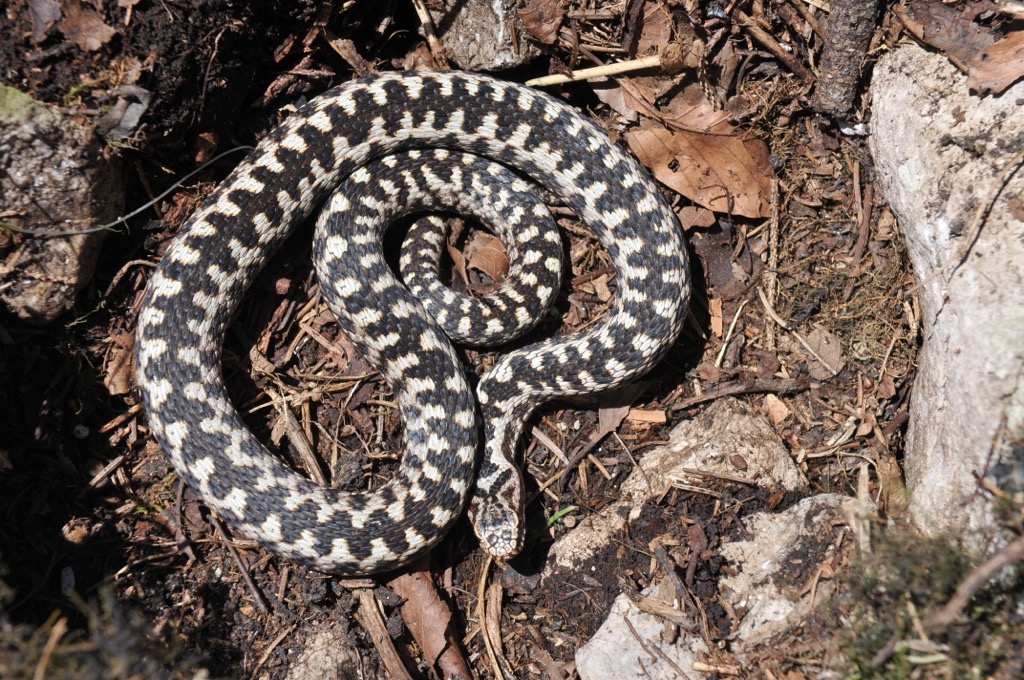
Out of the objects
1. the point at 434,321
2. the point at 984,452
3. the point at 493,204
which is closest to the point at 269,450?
the point at 434,321

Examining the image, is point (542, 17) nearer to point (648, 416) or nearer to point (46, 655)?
point (648, 416)

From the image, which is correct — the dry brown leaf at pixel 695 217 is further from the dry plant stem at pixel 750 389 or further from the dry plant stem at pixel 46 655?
the dry plant stem at pixel 46 655

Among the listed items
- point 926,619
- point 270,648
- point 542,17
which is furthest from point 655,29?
point 270,648

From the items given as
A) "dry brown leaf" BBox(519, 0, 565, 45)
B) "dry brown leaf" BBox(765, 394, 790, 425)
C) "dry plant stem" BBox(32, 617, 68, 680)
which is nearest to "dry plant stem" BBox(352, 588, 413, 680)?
"dry plant stem" BBox(32, 617, 68, 680)

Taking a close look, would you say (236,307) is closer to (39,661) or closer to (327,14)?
(327,14)

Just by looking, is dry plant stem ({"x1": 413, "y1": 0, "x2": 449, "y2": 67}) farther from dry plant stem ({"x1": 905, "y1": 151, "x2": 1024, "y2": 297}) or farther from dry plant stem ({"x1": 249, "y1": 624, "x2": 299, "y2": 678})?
dry plant stem ({"x1": 249, "y1": 624, "x2": 299, "y2": 678})

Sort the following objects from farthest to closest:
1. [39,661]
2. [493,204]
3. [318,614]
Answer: [493,204] < [318,614] < [39,661]

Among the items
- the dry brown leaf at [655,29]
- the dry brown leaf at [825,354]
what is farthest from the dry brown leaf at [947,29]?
the dry brown leaf at [825,354]
